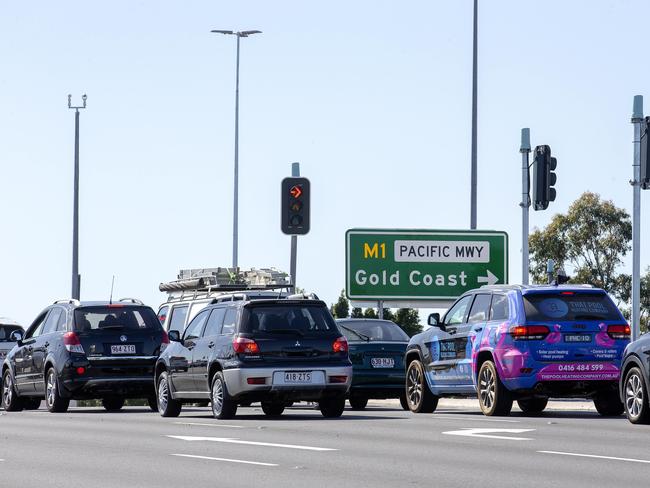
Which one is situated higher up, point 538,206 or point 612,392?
point 538,206

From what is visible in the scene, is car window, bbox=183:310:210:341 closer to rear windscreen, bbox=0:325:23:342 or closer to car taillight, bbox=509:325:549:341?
car taillight, bbox=509:325:549:341

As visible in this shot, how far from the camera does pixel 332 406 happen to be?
23.3m

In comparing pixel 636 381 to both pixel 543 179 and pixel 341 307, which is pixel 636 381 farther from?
pixel 341 307

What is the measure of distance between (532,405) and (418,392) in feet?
5.41

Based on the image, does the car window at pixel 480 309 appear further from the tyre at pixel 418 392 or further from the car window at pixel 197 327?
the car window at pixel 197 327

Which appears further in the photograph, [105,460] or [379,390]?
[379,390]

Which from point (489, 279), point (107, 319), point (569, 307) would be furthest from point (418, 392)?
point (489, 279)

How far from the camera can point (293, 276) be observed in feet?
108

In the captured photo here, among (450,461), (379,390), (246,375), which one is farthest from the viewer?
(379,390)

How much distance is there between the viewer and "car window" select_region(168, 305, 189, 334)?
31.2 meters

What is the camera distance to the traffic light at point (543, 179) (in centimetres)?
2948

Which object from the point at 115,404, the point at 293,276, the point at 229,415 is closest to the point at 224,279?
the point at 293,276

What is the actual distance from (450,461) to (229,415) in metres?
8.27

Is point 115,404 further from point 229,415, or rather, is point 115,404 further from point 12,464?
point 12,464
